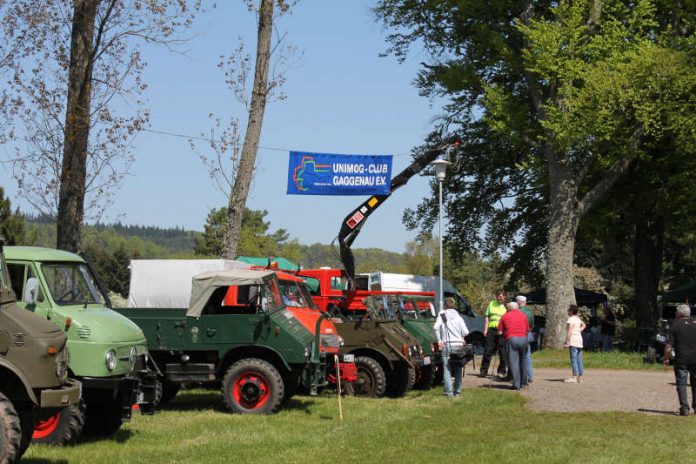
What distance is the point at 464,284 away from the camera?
80625 mm

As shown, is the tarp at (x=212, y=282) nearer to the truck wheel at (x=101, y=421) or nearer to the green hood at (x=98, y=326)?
the green hood at (x=98, y=326)

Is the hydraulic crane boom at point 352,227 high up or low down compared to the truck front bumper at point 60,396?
up

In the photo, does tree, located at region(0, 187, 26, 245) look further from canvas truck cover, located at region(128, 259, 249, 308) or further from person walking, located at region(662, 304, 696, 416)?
person walking, located at region(662, 304, 696, 416)

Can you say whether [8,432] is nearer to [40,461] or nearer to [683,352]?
[40,461]

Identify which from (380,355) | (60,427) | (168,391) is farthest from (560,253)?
(60,427)

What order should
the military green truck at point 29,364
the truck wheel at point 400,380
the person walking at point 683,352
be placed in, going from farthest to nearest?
the truck wheel at point 400,380 → the person walking at point 683,352 → the military green truck at point 29,364

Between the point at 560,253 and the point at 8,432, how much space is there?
72.2 feet

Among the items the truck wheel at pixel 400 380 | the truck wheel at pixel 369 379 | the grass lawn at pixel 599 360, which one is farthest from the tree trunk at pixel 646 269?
the truck wheel at pixel 369 379

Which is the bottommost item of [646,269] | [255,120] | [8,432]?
[8,432]

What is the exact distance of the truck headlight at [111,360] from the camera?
11.5 metres

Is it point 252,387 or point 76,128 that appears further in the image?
point 76,128

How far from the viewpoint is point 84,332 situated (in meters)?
11.5

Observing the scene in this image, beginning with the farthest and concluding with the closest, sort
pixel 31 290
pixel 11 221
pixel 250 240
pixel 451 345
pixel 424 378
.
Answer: pixel 250 240, pixel 11 221, pixel 424 378, pixel 451 345, pixel 31 290

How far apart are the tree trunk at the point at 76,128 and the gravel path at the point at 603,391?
879cm
